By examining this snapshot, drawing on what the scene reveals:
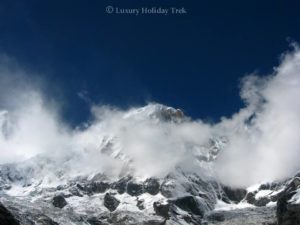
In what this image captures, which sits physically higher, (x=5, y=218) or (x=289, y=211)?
(x=289, y=211)

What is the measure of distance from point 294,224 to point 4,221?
107 metres

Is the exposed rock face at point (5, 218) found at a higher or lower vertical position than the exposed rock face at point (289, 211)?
lower

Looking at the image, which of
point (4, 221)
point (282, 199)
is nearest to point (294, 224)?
point (282, 199)

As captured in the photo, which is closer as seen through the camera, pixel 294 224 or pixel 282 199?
pixel 294 224

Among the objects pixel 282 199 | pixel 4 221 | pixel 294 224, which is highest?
pixel 282 199

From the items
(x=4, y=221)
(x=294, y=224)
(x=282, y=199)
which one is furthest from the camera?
(x=282, y=199)

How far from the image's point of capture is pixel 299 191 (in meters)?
184

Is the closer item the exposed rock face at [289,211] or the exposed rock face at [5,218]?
the exposed rock face at [5,218]

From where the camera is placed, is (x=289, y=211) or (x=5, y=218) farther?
(x=289, y=211)

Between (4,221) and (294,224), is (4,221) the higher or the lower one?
the lower one

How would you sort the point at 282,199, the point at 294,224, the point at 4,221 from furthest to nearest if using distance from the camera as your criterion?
the point at 282,199 < the point at 294,224 < the point at 4,221

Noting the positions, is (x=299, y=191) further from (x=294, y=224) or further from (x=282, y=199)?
(x=294, y=224)

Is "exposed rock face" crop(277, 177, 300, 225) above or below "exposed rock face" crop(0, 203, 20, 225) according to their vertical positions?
above

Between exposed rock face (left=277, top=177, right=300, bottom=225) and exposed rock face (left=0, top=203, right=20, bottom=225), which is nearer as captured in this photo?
exposed rock face (left=0, top=203, right=20, bottom=225)
